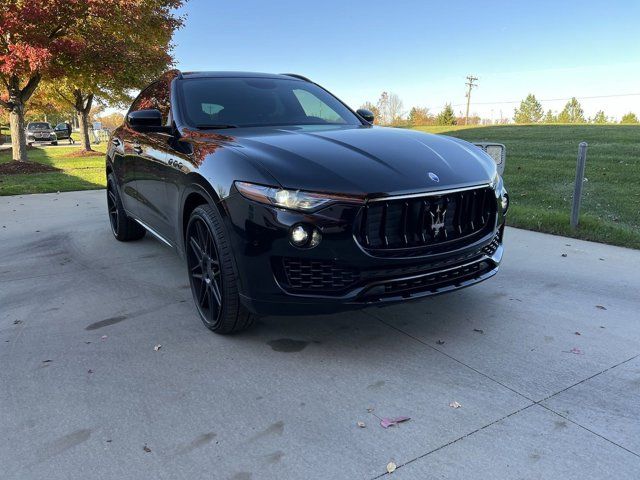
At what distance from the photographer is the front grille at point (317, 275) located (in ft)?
8.52

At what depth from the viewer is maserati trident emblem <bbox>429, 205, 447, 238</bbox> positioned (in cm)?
277

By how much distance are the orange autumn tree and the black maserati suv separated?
404 inches

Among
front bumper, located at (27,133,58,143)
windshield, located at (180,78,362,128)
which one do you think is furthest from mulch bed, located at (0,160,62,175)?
front bumper, located at (27,133,58,143)

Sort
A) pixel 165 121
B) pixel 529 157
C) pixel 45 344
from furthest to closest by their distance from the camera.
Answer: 1. pixel 529 157
2. pixel 165 121
3. pixel 45 344

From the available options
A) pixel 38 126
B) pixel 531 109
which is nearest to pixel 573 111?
pixel 531 109

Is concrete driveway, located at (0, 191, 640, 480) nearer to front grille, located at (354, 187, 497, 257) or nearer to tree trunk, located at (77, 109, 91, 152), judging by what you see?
front grille, located at (354, 187, 497, 257)

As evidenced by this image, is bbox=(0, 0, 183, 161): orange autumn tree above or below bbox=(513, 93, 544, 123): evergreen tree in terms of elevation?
below

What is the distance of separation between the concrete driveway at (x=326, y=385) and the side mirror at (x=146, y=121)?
128 centimetres

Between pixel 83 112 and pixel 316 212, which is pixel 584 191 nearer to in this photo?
pixel 316 212

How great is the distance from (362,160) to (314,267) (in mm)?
691

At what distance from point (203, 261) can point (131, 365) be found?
75 centimetres

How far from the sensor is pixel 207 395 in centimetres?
255

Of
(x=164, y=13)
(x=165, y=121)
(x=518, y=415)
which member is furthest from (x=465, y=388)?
(x=164, y=13)

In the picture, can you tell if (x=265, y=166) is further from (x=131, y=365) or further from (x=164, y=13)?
(x=164, y=13)
